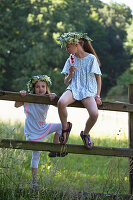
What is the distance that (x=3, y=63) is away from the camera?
119 ft

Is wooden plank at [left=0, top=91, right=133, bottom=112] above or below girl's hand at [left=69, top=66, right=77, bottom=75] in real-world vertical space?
below

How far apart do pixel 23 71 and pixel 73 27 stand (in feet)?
22.2

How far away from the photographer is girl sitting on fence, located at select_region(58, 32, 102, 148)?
4.44 metres

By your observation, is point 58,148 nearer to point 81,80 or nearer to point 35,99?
point 35,99

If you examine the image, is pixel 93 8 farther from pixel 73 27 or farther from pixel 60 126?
pixel 60 126

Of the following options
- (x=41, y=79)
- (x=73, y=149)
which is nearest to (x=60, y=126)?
(x=73, y=149)

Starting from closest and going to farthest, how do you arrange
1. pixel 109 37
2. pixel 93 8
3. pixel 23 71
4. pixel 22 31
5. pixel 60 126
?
pixel 60 126 < pixel 23 71 < pixel 22 31 < pixel 93 8 < pixel 109 37

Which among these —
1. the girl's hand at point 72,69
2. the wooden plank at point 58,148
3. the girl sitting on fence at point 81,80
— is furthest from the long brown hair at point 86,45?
the wooden plank at point 58,148

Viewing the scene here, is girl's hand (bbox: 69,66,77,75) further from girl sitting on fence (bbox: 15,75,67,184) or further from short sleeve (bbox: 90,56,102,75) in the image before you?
girl sitting on fence (bbox: 15,75,67,184)

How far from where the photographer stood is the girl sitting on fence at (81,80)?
14.6 ft

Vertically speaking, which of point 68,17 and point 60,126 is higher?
point 68,17

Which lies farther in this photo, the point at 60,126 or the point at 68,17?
the point at 68,17

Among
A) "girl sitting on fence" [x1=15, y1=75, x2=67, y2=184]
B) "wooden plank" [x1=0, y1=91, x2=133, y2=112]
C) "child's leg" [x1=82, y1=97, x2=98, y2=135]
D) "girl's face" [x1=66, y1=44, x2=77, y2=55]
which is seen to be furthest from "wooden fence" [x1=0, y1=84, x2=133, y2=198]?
"girl's face" [x1=66, y1=44, x2=77, y2=55]

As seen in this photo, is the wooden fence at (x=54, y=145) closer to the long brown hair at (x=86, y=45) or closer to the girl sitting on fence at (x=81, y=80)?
the girl sitting on fence at (x=81, y=80)
